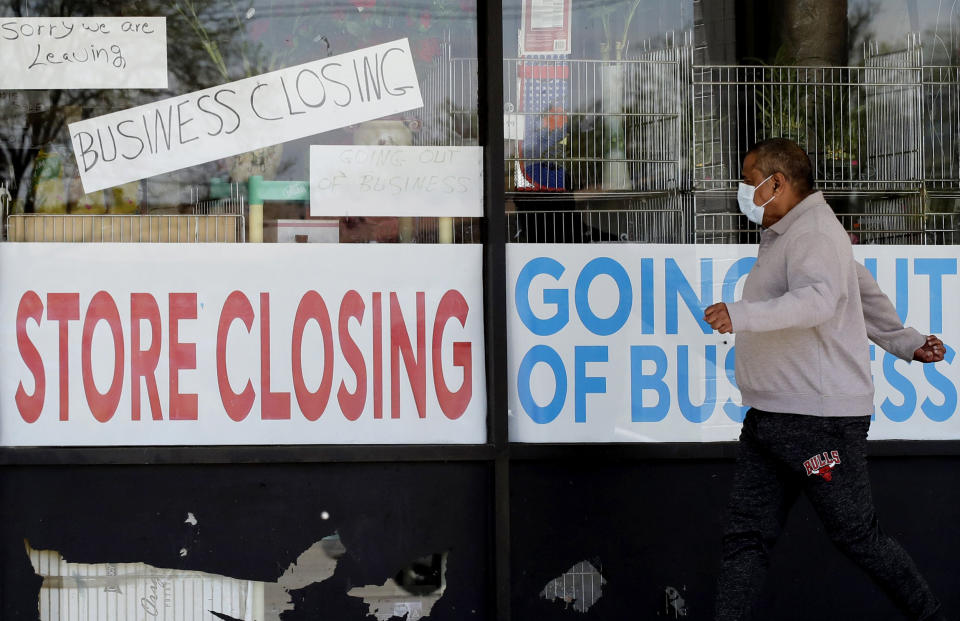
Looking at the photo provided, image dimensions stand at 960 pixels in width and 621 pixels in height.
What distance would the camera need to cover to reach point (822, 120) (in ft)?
15.3

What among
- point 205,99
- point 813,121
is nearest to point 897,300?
point 813,121

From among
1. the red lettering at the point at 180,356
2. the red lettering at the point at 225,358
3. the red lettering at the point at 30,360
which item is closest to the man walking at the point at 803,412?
the red lettering at the point at 225,358

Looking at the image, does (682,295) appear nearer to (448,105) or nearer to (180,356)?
(448,105)

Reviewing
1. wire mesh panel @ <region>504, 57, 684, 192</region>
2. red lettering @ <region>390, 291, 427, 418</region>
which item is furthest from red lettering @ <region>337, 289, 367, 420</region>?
wire mesh panel @ <region>504, 57, 684, 192</region>

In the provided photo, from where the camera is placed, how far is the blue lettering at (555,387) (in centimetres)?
439

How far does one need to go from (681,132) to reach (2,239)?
2.62m

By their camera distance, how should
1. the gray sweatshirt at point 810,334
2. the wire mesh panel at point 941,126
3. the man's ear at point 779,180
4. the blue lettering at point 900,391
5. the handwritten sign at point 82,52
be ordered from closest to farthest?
1. the gray sweatshirt at point 810,334
2. the man's ear at point 779,180
3. the handwritten sign at point 82,52
4. the blue lettering at point 900,391
5. the wire mesh panel at point 941,126

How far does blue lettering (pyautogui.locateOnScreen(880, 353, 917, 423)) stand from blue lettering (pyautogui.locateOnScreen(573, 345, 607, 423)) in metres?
1.12

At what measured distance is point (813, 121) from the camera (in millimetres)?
4652

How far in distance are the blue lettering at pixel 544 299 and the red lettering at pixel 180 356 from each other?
48.0 inches

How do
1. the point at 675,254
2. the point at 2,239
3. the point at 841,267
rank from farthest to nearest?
the point at 675,254 < the point at 2,239 < the point at 841,267

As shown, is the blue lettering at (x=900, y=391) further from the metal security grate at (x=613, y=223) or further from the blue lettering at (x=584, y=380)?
the blue lettering at (x=584, y=380)

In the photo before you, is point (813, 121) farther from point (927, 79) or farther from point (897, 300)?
point (897, 300)

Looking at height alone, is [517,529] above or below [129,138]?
below
